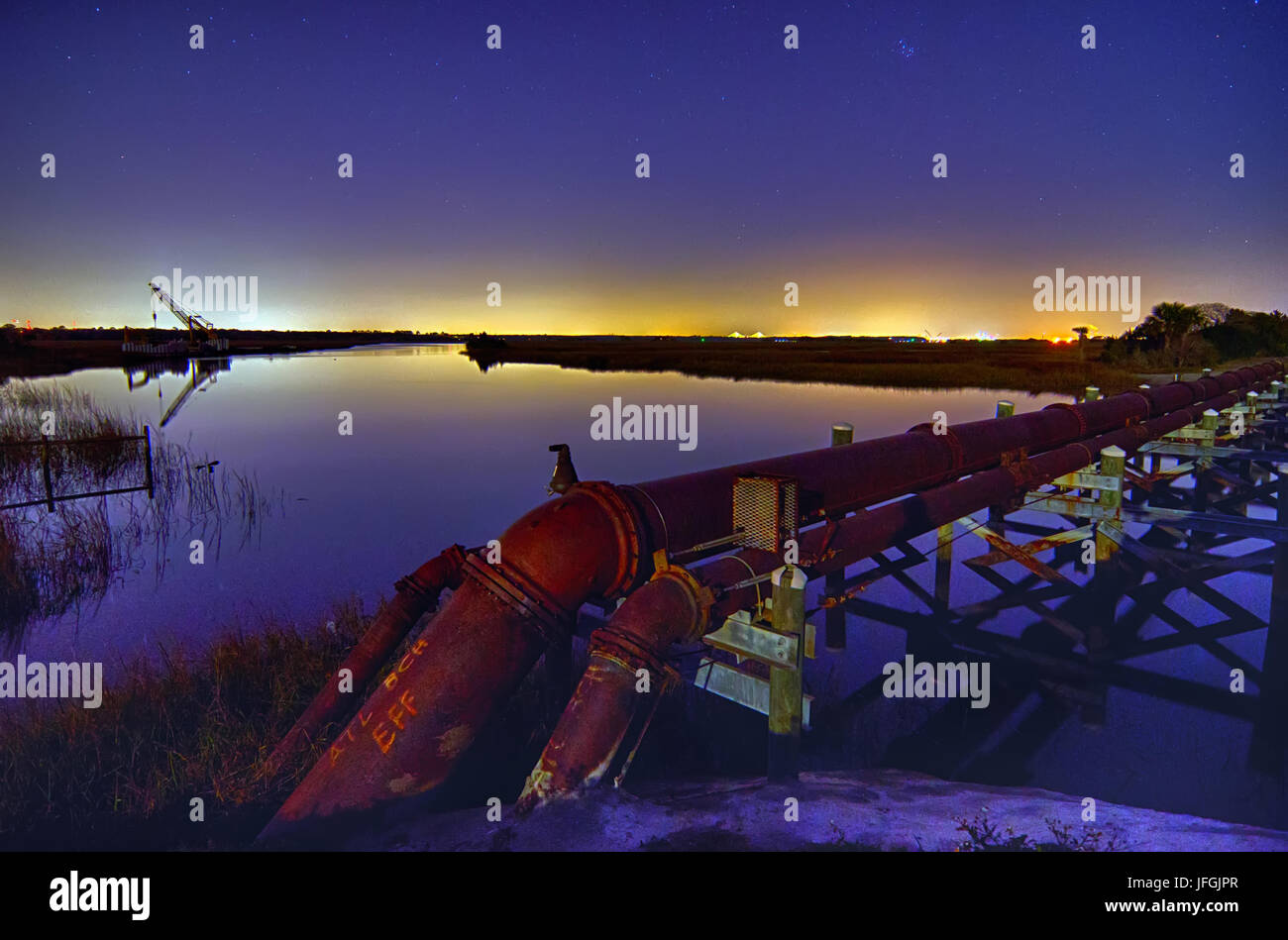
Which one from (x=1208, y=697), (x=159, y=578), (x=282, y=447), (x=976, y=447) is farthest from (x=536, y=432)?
(x=1208, y=697)

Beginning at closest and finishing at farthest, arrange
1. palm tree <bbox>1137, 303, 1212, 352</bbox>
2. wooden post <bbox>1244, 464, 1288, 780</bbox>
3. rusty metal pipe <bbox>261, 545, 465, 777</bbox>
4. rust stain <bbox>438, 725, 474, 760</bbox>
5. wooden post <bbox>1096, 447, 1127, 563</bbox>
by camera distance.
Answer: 1. rust stain <bbox>438, 725, 474, 760</bbox>
2. rusty metal pipe <bbox>261, 545, 465, 777</bbox>
3. wooden post <bbox>1244, 464, 1288, 780</bbox>
4. wooden post <bbox>1096, 447, 1127, 563</bbox>
5. palm tree <bbox>1137, 303, 1212, 352</bbox>

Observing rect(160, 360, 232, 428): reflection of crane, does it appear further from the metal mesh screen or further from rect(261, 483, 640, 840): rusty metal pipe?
the metal mesh screen

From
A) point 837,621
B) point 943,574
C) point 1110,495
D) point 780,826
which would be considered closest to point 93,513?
point 837,621

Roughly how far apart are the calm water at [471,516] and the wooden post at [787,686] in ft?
7.12

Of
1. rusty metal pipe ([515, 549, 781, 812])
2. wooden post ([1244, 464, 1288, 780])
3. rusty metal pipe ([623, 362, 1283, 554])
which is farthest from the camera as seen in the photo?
wooden post ([1244, 464, 1288, 780])

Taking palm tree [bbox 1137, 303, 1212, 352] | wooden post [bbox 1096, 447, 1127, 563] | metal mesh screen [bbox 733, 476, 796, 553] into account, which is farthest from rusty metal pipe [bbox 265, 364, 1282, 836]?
palm tree [bbox 1137, 303, 1212, 352]

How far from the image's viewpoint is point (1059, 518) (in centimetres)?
1482

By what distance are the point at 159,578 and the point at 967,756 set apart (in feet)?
38.5

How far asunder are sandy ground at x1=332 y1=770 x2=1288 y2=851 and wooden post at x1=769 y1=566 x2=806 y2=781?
0.24 metres

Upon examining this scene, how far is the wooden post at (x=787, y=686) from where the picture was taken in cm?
481

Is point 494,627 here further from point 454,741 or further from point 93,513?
point 93,513

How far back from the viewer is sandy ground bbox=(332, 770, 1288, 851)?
405 cm

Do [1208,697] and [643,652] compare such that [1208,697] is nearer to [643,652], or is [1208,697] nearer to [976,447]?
[976,447]

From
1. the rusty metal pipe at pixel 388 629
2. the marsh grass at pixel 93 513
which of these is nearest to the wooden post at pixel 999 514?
the rusty metal pipe at pixel 388 629
